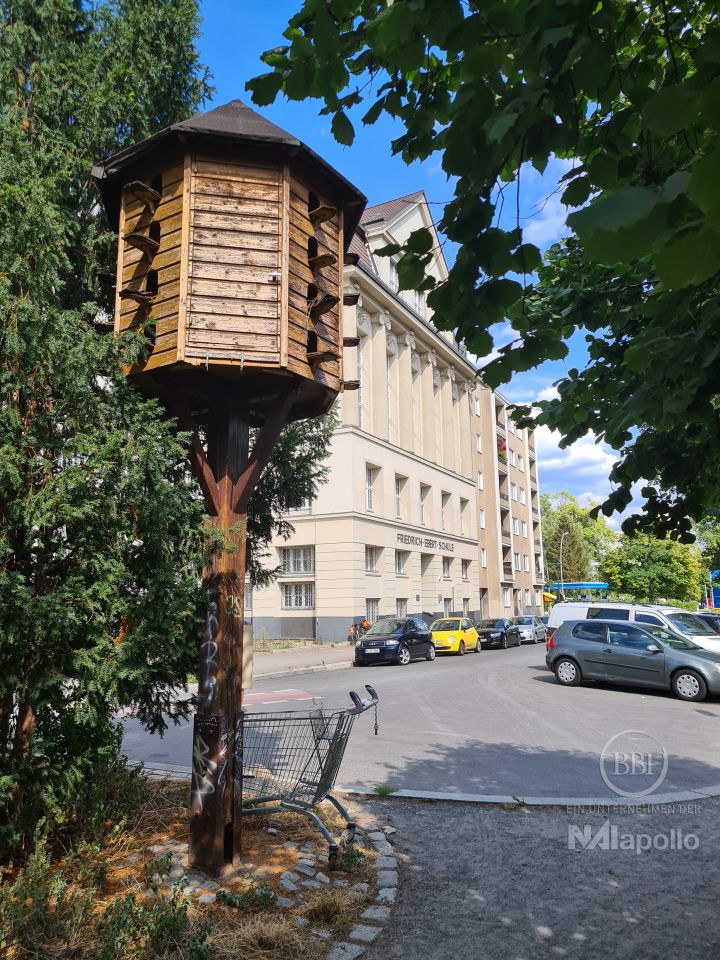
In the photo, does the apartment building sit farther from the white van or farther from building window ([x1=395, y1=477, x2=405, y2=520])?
the white van

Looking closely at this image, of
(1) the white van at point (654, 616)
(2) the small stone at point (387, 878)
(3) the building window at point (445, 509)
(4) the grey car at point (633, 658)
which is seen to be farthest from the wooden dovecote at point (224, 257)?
(3) the building window at point (445, 509)

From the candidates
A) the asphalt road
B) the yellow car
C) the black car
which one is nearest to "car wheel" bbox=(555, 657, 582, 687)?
the asphalt road

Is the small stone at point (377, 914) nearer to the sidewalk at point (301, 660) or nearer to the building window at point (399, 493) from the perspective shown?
the sidewalk at point (301, 660)

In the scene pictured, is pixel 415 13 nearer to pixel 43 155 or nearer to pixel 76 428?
pixel 76 428

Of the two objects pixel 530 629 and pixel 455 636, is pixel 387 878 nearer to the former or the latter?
pixel 455 636

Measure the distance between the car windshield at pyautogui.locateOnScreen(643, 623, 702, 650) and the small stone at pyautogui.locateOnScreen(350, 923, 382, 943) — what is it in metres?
11.4

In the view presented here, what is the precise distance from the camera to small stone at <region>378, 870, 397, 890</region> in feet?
14.8

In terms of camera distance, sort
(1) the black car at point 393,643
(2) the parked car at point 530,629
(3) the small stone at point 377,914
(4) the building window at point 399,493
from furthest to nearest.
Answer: (4) the building window at point 399,493 < (2) the parked car at point 530,629 < (1) the black car at point 393,643 < (3) the small stone at point 377,914

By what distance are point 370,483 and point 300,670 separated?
1551 cm

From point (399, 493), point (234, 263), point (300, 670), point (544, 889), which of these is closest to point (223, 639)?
point (544, 889)

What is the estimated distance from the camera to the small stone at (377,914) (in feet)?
13.2

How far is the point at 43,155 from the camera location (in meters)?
5.02

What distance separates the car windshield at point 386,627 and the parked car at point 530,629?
43.2 feet

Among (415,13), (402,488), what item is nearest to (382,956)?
(415,13)
